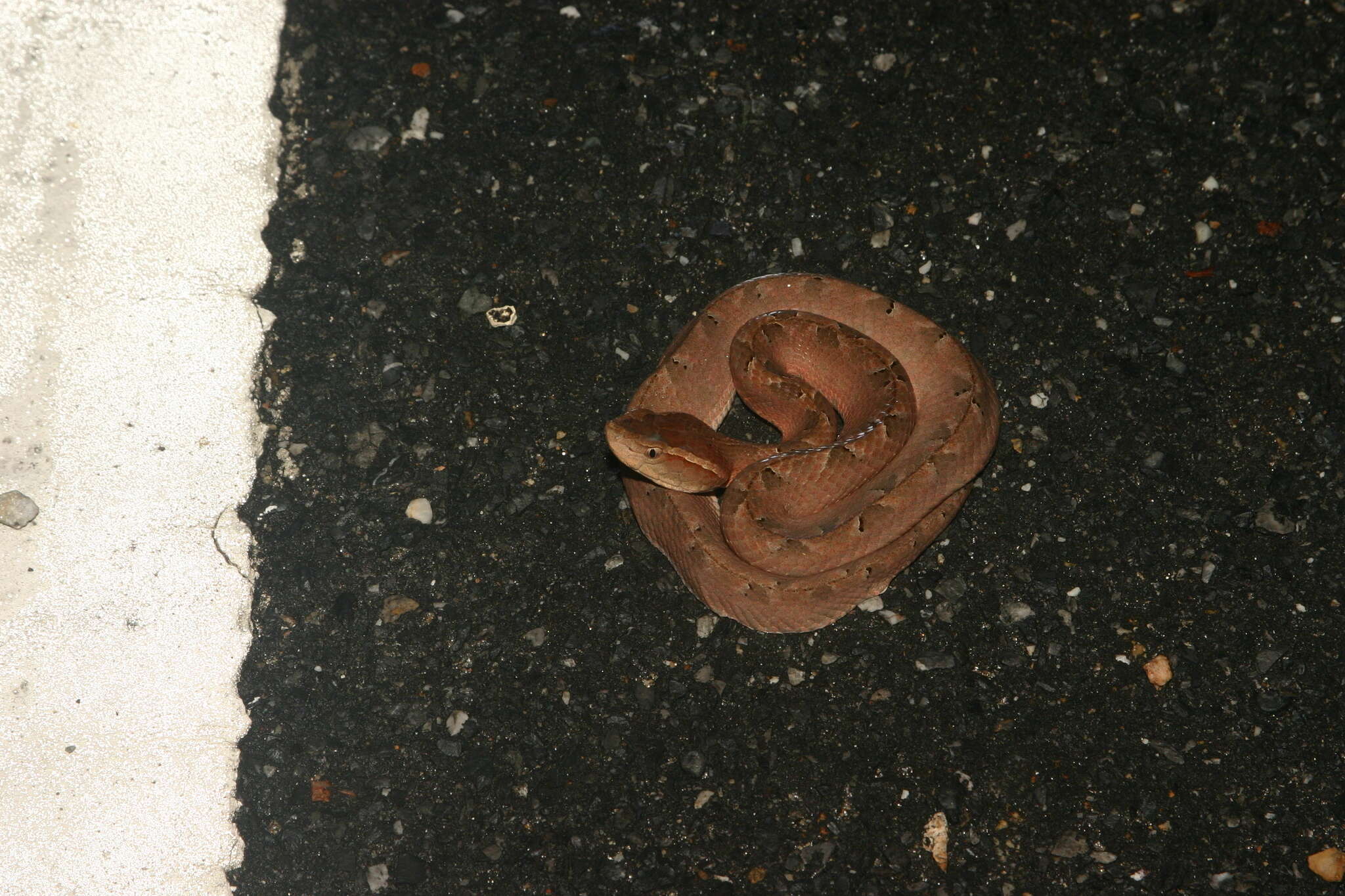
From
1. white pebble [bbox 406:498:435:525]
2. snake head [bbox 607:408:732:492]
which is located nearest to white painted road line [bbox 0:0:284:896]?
white pebble [bbox 406:498:435:525]

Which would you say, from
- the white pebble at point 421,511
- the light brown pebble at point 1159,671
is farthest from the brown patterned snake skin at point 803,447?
the light brown pebble at point 1159,671

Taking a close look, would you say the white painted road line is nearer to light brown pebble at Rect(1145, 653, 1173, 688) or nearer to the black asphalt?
the black asphalt

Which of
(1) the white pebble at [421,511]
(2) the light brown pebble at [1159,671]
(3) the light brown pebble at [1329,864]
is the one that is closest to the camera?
(3) the light brown pebble at [1329,864]

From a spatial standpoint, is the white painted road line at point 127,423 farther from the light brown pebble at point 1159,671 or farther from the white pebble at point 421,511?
the light brown pebble at point 1159,671

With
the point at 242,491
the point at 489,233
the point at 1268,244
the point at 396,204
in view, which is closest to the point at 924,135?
the point at 1268,244

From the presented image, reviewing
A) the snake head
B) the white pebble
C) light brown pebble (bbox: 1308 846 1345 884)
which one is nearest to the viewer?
light brown pebble (bbox: 1308 846 1345 884)

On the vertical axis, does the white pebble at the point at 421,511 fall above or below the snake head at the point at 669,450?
below
